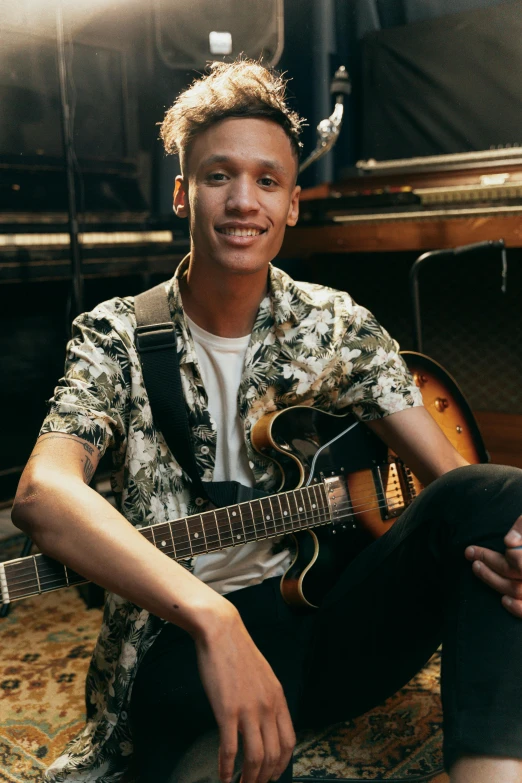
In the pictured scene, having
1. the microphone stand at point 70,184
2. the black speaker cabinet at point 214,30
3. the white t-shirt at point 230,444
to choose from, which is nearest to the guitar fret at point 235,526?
the white t-shirt at point 230,444

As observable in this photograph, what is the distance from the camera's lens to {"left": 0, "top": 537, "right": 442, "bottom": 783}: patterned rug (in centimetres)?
141

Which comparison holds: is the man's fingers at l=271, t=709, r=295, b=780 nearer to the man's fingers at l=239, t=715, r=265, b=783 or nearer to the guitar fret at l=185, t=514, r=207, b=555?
the man's fingers at l=239, t=715, r=265, b=783

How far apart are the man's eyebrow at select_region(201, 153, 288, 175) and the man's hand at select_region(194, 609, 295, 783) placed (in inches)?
31.0

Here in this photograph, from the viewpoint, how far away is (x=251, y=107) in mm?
1332

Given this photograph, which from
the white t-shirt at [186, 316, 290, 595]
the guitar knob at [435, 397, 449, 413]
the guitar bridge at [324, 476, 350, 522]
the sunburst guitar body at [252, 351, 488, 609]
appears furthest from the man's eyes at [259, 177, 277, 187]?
the guitar knob at [435, 397, 449, 413]

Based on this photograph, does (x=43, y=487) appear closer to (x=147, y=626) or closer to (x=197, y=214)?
(x=147, y=626)

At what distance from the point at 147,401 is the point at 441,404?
0.80m

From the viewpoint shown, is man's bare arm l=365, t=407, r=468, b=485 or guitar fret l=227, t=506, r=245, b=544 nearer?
guitar fret l=227, t=506, r=245, b=544

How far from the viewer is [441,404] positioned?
1771 mm

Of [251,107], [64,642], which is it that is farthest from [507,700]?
[64,642]

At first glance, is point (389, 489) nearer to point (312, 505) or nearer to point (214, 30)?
point (312, 505)

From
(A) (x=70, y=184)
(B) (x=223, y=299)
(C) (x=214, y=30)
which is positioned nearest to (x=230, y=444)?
(B) (x=223, y=299)

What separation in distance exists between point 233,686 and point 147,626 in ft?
1.36

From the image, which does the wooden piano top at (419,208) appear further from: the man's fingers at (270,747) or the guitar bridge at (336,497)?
the man's fingers at (270,747)
